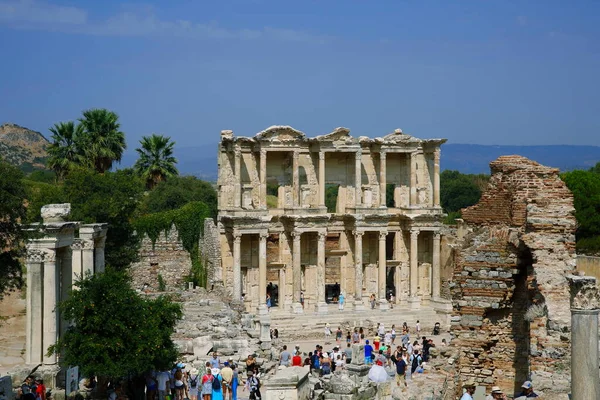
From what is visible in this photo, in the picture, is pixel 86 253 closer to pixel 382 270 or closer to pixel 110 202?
pixel 110 202

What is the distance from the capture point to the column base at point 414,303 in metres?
47.3

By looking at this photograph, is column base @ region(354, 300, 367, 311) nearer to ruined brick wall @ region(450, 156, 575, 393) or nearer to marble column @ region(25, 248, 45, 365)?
marble column @ region(25, 248, 45, 365)

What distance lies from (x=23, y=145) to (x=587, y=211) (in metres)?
96.6

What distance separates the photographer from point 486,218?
16.5 meters

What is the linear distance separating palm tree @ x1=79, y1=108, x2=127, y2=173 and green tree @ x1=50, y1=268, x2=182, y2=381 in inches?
1265

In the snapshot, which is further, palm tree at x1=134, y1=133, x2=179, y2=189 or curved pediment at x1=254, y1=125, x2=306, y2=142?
palm tree at x1=134, y1=133, x2=179, y2=189

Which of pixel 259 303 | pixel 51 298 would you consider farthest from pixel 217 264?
pixel 51 298

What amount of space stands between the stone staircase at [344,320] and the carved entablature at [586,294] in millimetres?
28700

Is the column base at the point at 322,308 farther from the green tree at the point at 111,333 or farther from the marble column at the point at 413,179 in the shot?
the green tree at the point at 111,333

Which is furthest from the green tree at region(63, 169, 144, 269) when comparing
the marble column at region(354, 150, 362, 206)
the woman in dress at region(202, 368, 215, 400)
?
the woman in dress at region(202, 368, 215, 400)

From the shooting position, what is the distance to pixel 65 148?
173 feet

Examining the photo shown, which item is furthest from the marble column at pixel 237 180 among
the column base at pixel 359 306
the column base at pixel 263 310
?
the column base at pixel 359 306

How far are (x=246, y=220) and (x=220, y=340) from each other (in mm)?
15549

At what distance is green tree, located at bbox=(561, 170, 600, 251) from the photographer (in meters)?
54.6
